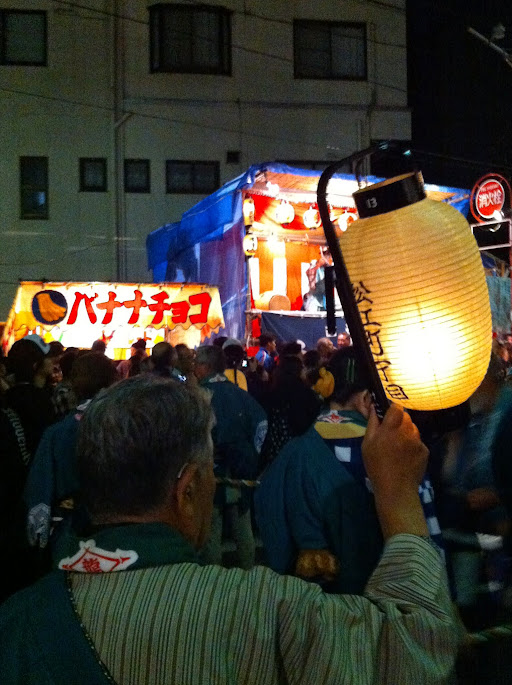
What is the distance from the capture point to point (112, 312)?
13812mm

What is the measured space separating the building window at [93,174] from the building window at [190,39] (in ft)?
10.3

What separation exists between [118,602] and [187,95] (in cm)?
2225

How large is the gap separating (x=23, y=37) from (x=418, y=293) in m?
22.1

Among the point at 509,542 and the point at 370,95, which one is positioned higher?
the point at 370,95

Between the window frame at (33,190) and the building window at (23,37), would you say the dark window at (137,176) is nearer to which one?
the window frame at (33,190)

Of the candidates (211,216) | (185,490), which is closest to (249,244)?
(211,216)

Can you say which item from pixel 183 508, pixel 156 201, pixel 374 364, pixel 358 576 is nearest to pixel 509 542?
pixel 358 576

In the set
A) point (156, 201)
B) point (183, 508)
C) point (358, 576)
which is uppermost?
point (156, 201)

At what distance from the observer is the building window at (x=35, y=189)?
2200cm

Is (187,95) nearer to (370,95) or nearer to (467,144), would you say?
(370,95)

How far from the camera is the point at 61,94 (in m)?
21.9

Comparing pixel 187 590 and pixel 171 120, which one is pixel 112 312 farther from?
pixel 187 590

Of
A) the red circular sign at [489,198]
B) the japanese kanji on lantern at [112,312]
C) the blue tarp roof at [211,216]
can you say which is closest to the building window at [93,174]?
the blue tarp roof at [211,216]

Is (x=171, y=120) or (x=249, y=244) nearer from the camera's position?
(x=249, y=244)
